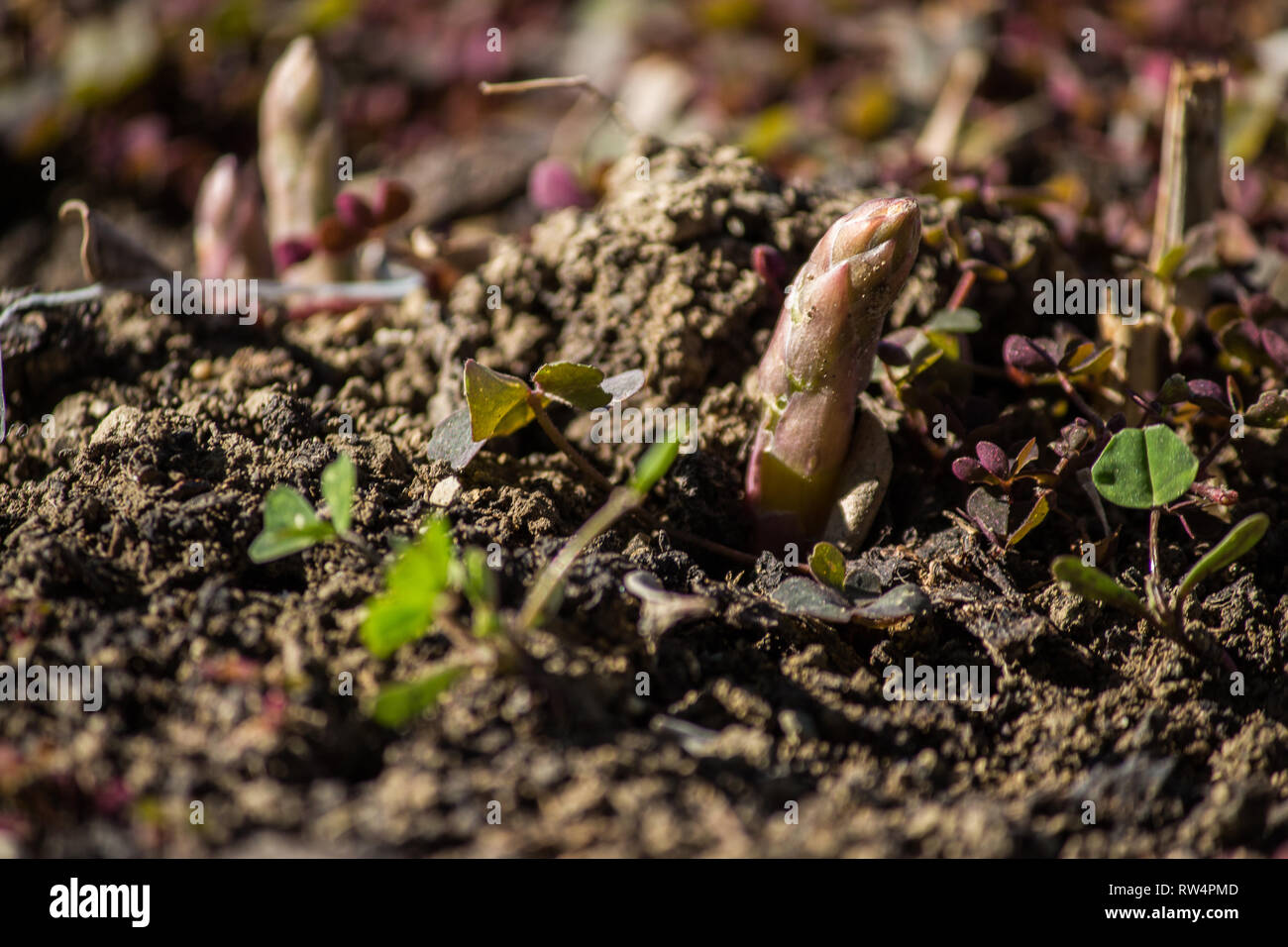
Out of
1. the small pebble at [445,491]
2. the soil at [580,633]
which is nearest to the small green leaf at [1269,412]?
the soil at [580,633]

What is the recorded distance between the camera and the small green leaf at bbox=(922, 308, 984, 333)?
1.64m

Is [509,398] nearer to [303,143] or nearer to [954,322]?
[954,322]

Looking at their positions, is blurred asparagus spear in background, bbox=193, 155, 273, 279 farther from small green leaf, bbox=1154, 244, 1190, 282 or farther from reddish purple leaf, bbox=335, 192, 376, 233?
small green leaf, bbox=1154, 244, 1190, 282

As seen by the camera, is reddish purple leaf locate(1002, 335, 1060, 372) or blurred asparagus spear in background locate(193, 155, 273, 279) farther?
blurred asparagus spear in background locate(193, 155, 273, 279)

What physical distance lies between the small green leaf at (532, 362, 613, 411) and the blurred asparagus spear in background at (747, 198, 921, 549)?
0.88ft

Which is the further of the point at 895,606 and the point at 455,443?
the point at 455,443

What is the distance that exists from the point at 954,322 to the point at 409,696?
106 centimetres

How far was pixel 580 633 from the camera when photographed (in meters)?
1.29

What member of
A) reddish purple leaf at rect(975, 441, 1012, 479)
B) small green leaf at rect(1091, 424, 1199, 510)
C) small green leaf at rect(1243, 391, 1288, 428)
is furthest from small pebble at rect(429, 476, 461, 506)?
small green leaf at rect(1243, 391, 1288, 428)

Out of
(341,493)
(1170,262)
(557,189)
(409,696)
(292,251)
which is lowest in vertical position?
(409,696)

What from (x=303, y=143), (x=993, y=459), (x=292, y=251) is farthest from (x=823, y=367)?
(x=303, y=143)

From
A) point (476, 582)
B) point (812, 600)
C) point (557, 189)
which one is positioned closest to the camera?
point (476, 582)
